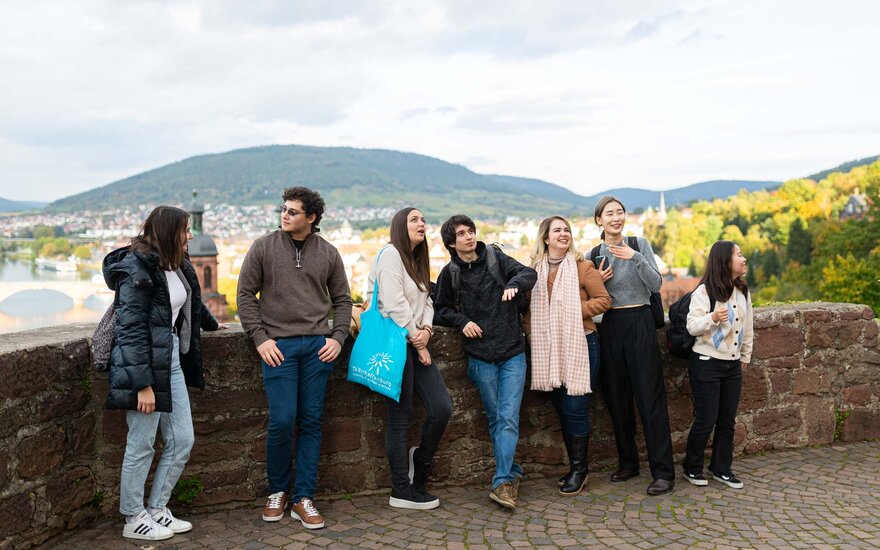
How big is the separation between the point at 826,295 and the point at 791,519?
2324 centimetres

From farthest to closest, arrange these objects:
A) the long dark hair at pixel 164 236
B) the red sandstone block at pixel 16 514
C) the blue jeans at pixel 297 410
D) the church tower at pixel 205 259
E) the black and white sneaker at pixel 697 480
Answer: the church tower at pixel 205 259, the black and white sneaker at pixel 697 480, the blue jeans at pixel 297 410, the long dark hair at pixel 164 236, the red sandstone block at pixel 16 514

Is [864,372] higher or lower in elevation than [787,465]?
higher

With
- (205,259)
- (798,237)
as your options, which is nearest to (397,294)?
(205,259)

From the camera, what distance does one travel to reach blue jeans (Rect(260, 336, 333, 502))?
375 cm

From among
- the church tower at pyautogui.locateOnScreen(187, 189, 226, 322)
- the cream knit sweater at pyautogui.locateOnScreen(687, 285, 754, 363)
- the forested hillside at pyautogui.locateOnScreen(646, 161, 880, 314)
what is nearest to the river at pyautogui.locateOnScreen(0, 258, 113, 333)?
the church tower at pyautogui.locateOnScreen(187, 189, 226, 322)

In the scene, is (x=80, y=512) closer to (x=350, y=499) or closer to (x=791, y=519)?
(x=350, y=499)

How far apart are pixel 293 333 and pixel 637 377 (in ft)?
6.26

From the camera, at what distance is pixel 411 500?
4062 millimetres

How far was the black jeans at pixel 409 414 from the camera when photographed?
4035 mm

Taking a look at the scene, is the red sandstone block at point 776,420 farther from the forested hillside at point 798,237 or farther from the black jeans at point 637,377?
the forested hillside at point 798,237

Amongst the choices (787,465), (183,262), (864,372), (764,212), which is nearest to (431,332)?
(183,262)

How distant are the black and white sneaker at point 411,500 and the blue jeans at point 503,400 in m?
0.34

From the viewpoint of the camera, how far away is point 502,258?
4207mm

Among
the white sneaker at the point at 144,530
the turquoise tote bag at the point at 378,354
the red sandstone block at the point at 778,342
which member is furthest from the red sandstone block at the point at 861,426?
the white sneaker at the point at 144,530
